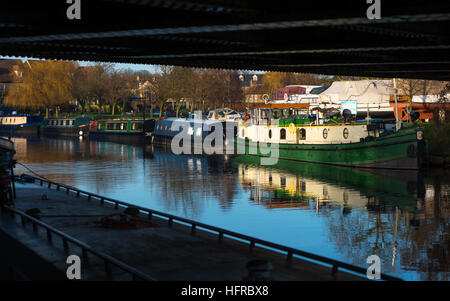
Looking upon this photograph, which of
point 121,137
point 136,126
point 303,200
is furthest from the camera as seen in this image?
point 121,137

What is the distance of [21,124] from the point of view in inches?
3708

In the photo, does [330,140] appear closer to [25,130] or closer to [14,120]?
[25,130]

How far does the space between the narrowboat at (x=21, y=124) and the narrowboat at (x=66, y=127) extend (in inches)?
64.5

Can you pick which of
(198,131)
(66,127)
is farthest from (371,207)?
(66,127)

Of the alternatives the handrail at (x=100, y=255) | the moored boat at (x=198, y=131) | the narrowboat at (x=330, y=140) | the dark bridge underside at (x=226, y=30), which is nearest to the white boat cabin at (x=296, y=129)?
Result: the narrowboat at (x=330, y=140)

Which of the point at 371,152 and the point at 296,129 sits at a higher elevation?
the point at 296,129

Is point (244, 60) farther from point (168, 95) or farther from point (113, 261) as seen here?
point (168, 95)

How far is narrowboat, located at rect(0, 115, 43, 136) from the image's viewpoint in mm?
92375

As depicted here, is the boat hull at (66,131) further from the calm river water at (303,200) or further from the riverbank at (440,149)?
the riverbank at (440,149)

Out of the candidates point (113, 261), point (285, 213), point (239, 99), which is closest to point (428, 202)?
point (285, 213)

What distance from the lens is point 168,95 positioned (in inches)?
3755

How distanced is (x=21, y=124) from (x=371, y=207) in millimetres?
80940

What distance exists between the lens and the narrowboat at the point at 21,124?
92.4 meters
